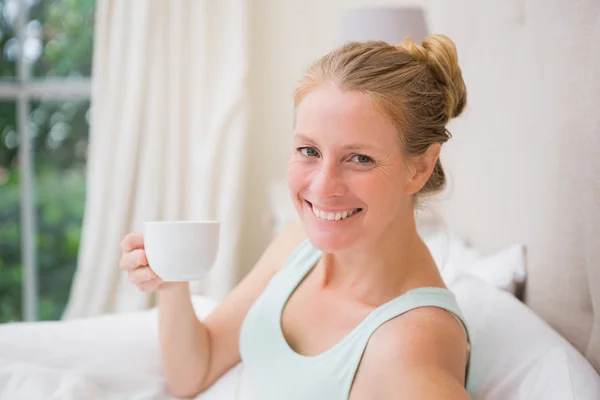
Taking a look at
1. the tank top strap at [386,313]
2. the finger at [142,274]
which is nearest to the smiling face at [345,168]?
the tank top strap at [386,313]

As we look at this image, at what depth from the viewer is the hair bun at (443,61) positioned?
3.60ft

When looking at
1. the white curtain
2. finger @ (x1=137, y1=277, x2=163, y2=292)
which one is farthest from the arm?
the white curtain

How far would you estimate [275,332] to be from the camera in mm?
1200

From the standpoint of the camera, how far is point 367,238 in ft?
3.54

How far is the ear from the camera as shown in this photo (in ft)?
3.57

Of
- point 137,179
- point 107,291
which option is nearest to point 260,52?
point 137,179

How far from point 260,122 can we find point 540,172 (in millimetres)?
2379

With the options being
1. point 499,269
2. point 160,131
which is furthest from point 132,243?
point 160,131

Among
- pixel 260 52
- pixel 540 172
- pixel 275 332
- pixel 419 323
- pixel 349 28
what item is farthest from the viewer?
pixel 260 52

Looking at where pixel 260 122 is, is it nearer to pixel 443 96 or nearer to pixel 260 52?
pixel 260 52

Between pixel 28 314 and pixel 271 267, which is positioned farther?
pixel 28 314

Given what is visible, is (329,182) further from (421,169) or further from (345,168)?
(421,169)

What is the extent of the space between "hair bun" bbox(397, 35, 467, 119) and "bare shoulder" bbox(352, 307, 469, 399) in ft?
1.19

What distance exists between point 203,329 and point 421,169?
1.82ft
